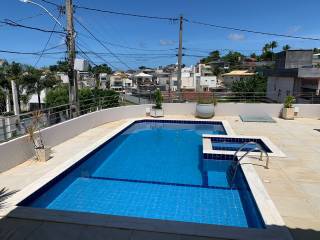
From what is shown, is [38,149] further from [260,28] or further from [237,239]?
[260,28]

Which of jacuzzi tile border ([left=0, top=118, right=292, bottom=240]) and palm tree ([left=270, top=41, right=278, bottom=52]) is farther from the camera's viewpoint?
palm tree ([left=270, top=41, right=278, bottom=52])

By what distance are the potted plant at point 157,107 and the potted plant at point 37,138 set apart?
22.2ft

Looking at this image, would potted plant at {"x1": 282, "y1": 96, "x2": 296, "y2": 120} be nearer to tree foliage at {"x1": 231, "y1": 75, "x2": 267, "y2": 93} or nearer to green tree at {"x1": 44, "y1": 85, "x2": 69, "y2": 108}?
tree foliage at {"x1": 231, "y1": 75, "x2": 267, "y2": 93}

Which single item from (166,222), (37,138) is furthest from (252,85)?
(166,222)

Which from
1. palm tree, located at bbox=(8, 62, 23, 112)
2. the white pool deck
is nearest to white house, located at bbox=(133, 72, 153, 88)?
palm tree, located at bbox=(8, 62, 23, 112)

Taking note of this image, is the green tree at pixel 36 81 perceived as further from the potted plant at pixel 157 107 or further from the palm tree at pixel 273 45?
the palm tree at pixel 273 45

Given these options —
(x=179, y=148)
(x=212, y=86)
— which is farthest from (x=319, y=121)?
(x=212, y=86)

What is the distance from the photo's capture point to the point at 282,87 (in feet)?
67.1

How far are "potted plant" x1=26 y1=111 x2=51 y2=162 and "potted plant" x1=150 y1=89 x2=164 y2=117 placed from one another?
6779 millimetres

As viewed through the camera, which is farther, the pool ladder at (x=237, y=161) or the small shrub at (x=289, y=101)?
the small shrub at (x=289, y=101)

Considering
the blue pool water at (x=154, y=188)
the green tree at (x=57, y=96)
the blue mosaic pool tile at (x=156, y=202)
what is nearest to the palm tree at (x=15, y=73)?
the green tree at (x=57, y=96)

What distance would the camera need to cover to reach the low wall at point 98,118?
6.46m

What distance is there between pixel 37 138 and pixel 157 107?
7.47 m

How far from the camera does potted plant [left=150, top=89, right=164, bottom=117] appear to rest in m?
13.8
